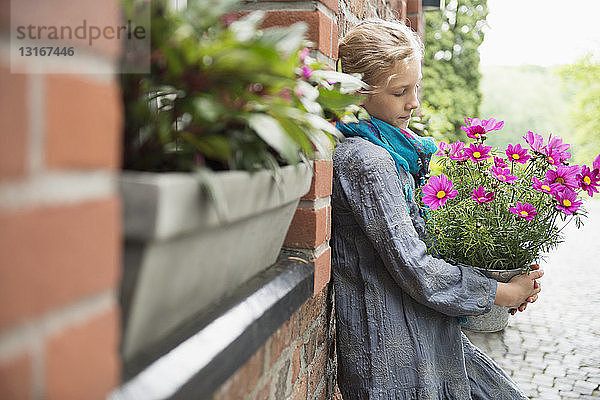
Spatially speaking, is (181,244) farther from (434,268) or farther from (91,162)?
(434,268)

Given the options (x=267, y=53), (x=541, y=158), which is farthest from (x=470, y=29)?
(x=267, y=53)

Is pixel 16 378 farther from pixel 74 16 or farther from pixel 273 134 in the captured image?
Result: pixel 273 134

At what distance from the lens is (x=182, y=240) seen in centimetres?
68

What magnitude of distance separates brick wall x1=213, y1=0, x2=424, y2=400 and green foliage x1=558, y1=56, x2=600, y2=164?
2000cm

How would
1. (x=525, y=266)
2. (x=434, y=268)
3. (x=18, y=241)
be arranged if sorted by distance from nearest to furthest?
1. (x=18, y=241)
2. (x=434, y=268)
3. (x=525, y=266)

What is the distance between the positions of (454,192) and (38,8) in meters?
1.45

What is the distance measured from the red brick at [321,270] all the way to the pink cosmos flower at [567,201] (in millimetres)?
748

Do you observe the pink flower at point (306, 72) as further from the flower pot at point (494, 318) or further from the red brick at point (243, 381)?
the flower pot at point (494, 318)

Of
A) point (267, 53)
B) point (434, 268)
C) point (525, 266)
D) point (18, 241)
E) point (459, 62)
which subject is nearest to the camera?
point (18, 241)

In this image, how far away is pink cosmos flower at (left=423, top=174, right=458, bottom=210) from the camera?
1.72 m

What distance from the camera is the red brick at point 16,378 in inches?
16.5

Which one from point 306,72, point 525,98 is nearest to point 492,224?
point 306,72

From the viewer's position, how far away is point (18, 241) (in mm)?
A: 433

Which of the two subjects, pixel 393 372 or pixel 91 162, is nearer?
pixel 91 162
